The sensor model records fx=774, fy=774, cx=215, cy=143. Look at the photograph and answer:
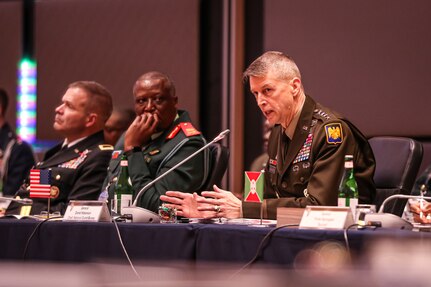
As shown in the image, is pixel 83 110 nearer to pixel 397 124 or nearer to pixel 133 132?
pixel 133 132

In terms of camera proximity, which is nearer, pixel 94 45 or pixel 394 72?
pixel 394 72

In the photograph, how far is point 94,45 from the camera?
21.1ft

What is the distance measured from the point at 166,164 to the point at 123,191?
0.47 meters

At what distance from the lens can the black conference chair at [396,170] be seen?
10.2 feet

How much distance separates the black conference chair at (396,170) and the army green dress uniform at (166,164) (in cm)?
83

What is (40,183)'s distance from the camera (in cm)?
317

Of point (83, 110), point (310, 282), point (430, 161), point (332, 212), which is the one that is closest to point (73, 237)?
point (332, 212)

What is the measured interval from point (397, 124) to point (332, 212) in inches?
121

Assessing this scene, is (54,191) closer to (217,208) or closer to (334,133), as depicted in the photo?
(217,208)

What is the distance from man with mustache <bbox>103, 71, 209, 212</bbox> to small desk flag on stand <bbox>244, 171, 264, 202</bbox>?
0.96m

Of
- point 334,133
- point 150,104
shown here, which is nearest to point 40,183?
point 150,104

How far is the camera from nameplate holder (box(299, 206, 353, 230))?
2078mm

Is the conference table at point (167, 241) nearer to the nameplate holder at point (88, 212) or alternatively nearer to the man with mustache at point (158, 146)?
the nameplate holder at point (88, 212)

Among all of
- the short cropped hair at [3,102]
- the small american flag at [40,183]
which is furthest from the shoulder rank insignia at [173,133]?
the short cropped hair at [3,102]
